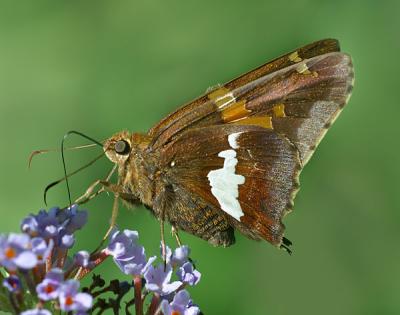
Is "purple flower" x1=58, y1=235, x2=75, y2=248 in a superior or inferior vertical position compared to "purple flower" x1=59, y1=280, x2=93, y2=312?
superior

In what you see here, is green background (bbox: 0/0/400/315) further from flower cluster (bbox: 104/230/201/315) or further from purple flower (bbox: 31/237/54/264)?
purple flower (bbox: 31/237/54/264)

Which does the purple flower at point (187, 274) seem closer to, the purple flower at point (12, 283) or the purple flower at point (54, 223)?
the purple flower at point (54, 223)

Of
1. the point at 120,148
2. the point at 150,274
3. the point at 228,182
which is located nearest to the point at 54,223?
the point at 150,274

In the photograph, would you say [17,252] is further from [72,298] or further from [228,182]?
[228,182]

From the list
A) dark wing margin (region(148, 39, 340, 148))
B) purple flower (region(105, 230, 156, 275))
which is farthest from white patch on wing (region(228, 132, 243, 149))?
purple flower (region(105, 230, 156, 275))

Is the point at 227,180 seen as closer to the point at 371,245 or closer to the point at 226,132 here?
the point at 226,132

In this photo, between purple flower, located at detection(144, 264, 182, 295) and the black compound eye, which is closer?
purple flower, located at detection(144, 264, 182, 295)
